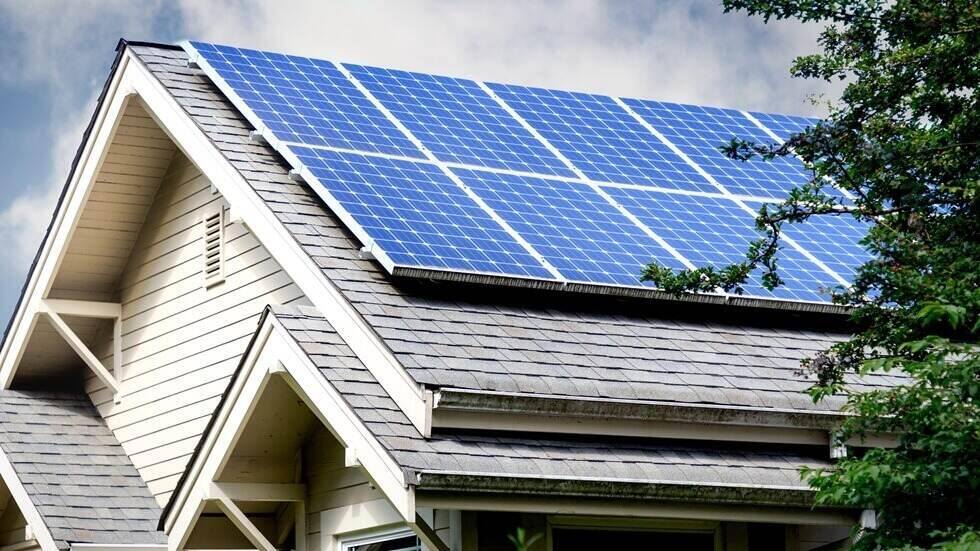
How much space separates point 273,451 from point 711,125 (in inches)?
303

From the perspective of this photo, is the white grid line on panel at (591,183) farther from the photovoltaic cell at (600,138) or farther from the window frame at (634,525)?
the window frame at (634,525)

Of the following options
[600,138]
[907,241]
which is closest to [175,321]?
[600,138]

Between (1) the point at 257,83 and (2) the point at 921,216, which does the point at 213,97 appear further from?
(2) the point at 921,216

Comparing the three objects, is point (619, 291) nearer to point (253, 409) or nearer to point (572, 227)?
point (572, 227)

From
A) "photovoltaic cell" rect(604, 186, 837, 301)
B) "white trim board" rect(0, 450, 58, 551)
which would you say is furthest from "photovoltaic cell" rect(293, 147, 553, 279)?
"white trim board" rect(0, 450, 58, 551)

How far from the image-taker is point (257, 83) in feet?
56.3

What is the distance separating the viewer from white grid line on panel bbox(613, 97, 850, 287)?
16175 mm

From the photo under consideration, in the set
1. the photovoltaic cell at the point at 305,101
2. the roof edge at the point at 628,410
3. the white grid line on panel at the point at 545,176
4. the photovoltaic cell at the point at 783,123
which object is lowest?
the roof edge at the point at 628,410

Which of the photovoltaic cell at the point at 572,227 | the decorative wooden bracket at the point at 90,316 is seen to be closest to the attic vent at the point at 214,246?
the decorative wooden bracket at the point at 90,316

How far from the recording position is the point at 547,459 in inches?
488

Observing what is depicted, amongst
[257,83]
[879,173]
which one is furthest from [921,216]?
[257,83]

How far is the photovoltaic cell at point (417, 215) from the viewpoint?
1402 cm

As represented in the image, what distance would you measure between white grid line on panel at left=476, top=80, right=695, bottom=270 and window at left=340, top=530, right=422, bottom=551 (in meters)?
3.48

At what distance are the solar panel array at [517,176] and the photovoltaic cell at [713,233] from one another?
20 mm
